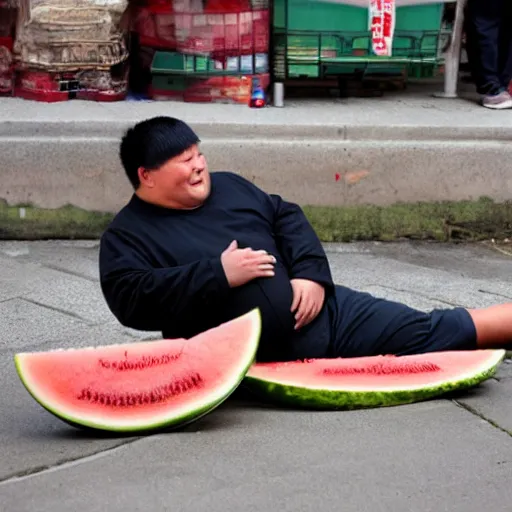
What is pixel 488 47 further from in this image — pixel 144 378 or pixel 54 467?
pixel 54 467

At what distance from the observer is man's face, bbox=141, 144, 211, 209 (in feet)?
11.9

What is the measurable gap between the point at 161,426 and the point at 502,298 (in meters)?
2.21

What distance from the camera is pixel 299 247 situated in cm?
376

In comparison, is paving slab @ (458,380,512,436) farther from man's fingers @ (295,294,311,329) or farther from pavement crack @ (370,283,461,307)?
pavement crack @ (370,283,461,307)

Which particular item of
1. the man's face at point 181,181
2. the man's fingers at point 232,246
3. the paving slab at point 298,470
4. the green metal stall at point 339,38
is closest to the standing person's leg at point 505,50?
the green metal stall at point 339,38

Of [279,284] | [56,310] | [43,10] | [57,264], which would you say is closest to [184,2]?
[43,10]

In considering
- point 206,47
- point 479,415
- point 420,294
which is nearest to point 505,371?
point 479,415

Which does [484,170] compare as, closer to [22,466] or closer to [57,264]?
[57,264]

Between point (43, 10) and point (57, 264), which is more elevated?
point (43, 10)

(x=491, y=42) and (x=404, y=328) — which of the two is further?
(x=491, y=42)

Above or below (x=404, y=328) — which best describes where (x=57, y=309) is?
below

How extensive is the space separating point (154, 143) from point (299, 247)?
603 mm

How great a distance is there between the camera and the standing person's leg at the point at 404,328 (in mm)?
3771

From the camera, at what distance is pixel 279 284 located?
3578 mm
